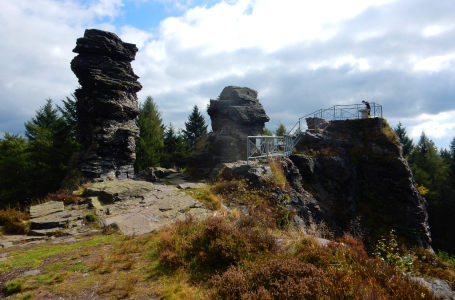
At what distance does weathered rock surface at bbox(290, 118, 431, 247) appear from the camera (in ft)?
57.0

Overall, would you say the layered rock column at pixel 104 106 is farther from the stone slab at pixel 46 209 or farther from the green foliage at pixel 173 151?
the green foliage at pixel 173 151

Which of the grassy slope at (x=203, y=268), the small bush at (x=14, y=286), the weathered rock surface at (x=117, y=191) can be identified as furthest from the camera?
the weathered rock surface at (x=117, y=191)

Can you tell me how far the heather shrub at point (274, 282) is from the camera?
4385mm

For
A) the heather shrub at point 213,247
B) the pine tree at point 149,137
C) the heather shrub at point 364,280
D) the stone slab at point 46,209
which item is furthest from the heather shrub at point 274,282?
the pine tree at point 149,137

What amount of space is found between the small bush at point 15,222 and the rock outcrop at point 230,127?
35.3 feet

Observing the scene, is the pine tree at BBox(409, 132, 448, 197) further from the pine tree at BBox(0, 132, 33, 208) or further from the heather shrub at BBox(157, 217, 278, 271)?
the pine tree at BBox(0, 132, 33, 208)

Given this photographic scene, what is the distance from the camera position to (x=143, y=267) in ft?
20.3

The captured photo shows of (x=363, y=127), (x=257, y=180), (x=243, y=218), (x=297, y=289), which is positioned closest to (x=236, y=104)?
(x=257, y=180)

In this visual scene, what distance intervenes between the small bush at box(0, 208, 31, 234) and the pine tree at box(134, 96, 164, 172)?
20.9 metres

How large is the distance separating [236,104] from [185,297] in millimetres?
16322

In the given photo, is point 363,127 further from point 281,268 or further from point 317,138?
point 281,268

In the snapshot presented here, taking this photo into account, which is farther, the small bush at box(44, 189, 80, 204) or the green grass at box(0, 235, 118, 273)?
the small bush at box(44, 189, 80, 204)

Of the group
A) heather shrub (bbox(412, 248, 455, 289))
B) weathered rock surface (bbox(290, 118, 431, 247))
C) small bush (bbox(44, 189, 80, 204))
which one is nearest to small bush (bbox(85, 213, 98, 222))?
small bush (bbox(44, 189, 80, 204))

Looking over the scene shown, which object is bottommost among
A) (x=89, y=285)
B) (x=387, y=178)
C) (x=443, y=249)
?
(x=443, y=249)
